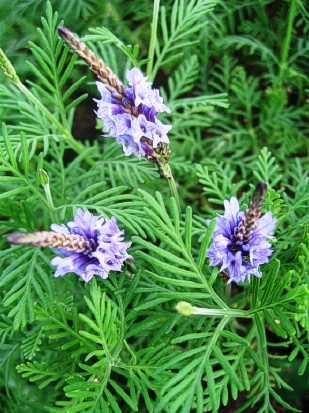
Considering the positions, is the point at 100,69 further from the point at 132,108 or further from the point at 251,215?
the point at 251,215

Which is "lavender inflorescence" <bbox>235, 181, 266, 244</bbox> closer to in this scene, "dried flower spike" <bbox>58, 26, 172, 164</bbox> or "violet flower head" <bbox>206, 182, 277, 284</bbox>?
"violet flower head" <bbox>206, 182, 277, 284</bbox>

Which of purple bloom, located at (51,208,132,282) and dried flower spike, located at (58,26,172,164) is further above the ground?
dried flower spike, located at (58,26,172,164)

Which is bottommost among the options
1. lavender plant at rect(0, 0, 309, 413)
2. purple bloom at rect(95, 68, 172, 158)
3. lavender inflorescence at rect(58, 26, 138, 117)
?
lavender plant at rect(0, 0, 309, 413)

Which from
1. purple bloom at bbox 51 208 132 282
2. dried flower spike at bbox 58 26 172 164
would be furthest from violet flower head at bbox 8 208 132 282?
dried flower spike at bbox 58 26 172 164

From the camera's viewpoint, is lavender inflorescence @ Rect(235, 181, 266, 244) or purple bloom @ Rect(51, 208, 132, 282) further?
purple bloom @ Rect(51, 208, 132, 282)

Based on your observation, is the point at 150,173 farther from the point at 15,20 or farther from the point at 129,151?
the point at 15,20

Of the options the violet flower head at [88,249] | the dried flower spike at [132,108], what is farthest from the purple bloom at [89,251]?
the dried flower spike at [132,108]

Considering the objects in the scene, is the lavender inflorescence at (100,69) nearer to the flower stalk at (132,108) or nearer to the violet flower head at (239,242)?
the flower stalk at (132,108)
